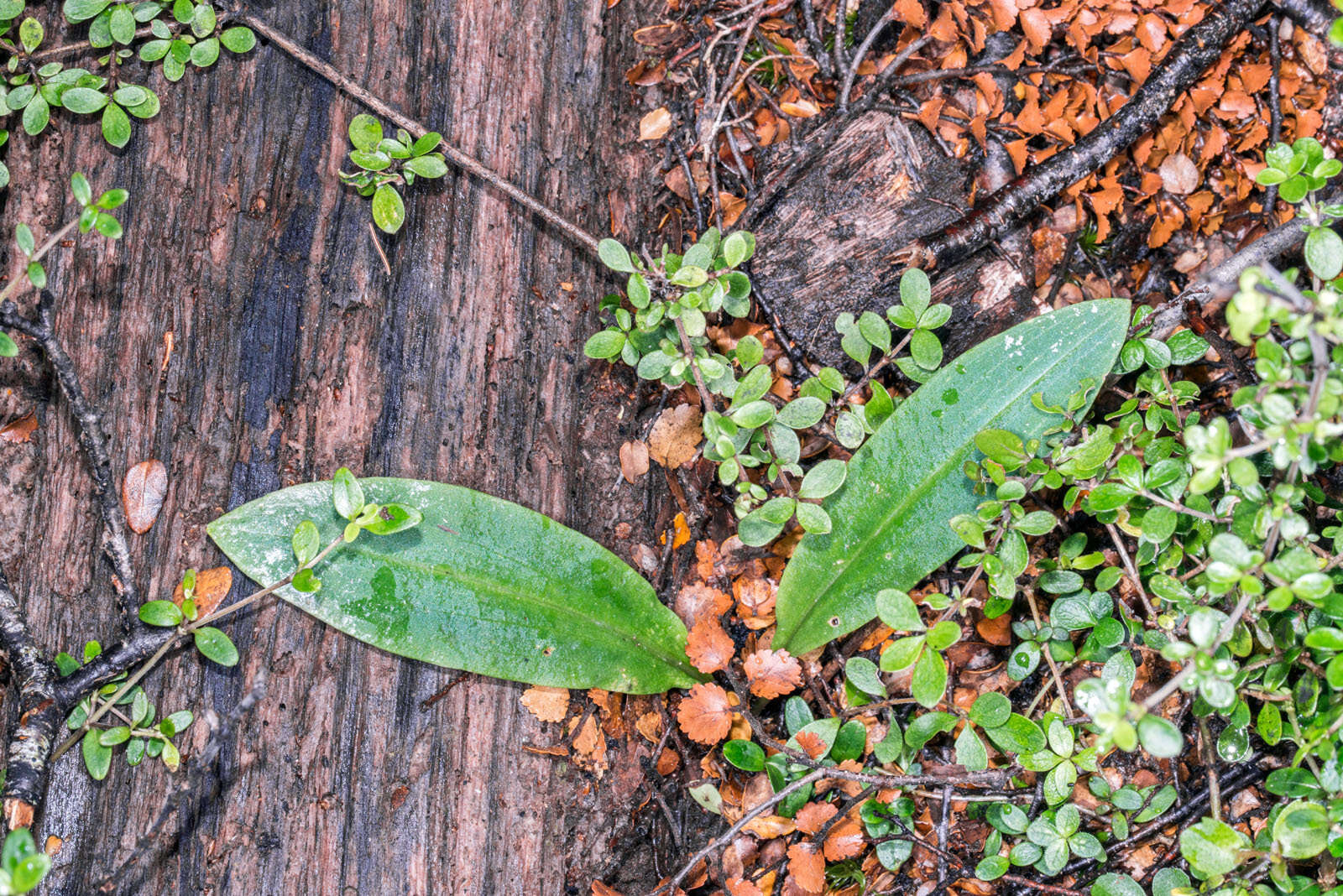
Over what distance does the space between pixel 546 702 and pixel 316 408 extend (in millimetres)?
869

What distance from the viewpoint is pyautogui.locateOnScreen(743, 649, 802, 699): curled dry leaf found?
2.05 meters

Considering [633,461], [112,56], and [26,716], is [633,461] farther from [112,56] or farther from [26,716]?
[112,56]

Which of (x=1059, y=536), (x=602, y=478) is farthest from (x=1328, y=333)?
(x=602, y=478)

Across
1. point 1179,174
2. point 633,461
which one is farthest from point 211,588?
point 1179,174

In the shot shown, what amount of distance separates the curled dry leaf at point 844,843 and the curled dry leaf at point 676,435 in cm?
96

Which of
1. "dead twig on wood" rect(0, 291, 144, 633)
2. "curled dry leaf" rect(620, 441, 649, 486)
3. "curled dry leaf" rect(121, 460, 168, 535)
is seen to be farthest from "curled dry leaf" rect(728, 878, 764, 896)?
"curled dry leaf" rect(121, 460, 168, 535)

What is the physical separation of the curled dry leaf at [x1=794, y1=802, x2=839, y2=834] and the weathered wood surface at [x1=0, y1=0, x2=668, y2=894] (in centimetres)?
39

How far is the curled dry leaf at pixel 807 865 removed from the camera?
196 cm

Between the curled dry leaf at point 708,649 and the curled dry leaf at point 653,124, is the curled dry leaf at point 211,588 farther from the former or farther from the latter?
the curled dry leaf at point 653,124

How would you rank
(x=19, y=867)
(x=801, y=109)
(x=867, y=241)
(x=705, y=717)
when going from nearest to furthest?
(x=19, y=867) < (x=705, y=717) < (x=867, y=241) < (x=801, y=109)

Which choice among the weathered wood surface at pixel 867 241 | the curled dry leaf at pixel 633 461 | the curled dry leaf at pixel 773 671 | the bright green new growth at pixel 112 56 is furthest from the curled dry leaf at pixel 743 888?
the bright green new growth at pixel 112 56

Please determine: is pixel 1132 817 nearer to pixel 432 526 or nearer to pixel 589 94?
pixel 432 526

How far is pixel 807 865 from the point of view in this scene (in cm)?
197

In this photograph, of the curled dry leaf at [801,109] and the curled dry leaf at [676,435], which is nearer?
the curled dry leaf at [676,435]
